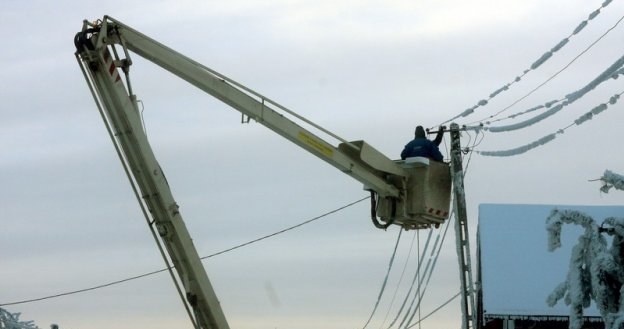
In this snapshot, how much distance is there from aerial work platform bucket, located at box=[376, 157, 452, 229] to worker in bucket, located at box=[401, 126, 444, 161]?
183 mm

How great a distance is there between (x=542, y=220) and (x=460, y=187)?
32.1 ft

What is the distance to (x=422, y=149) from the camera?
21922 millimetres

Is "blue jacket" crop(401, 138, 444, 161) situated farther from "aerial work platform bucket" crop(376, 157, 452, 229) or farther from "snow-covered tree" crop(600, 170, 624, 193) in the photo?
"snow-covered tree" crop(600, 170, 624, 193)

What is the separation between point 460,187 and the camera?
73.8ft

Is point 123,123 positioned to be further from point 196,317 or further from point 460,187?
point 460,187

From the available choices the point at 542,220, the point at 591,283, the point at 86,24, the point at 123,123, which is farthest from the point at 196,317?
the point at 542,220

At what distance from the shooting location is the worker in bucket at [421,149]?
71.9 ft

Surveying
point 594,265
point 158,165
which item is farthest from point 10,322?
point 594,265

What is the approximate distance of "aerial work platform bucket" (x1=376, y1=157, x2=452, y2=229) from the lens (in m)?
21.5

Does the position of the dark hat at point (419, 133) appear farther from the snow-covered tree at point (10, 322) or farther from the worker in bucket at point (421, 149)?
the snow-covered tree at point (10, 322)

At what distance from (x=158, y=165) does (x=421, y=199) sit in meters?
4.81

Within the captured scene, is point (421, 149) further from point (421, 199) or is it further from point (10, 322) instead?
point (10, 322)

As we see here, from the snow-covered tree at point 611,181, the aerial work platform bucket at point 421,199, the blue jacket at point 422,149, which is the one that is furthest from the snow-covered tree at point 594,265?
the blue jacket at point 422,149

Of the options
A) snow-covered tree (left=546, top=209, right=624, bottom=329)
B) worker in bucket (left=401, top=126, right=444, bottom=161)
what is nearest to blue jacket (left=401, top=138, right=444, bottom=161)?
worker in bucket (left=401, top=126, right=444, bottom=161)
